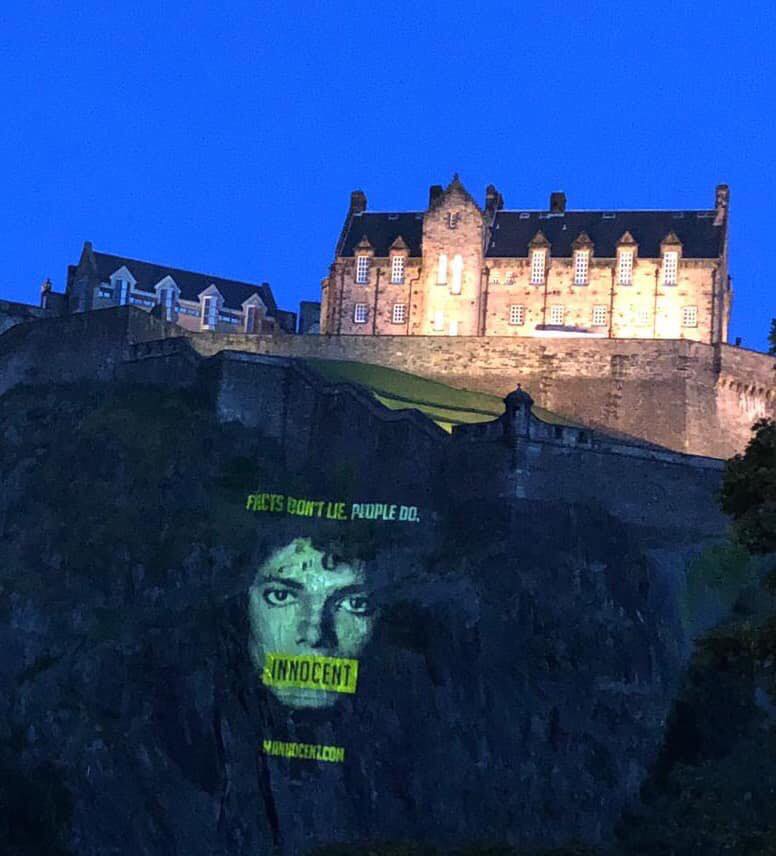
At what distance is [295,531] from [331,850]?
59.1 feet

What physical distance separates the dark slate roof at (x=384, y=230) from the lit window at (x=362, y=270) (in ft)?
2.04

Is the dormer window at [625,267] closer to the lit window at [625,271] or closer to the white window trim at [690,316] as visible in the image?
the lit window at [625,271]

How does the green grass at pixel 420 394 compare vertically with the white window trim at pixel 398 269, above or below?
below

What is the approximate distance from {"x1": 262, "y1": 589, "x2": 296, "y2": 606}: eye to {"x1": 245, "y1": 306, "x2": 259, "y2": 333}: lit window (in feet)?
104

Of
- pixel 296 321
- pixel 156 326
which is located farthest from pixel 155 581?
pixel 296 321

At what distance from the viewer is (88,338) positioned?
218 ft

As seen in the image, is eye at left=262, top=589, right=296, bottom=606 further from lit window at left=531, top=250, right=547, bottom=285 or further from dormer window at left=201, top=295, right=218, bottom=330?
dormer window at left=201, top=295, right=218, bottom=330

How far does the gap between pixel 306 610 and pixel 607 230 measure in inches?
1087

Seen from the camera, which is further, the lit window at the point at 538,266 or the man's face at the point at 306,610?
the lit window at the point at 538,266

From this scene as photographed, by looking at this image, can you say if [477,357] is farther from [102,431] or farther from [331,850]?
[331,850]

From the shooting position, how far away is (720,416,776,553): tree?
21.7 m

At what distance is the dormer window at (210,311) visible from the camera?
85.4 meters

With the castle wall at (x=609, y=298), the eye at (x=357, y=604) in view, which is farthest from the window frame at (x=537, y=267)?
the eye at (x=357, y=604)

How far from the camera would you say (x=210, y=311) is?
281 ft
